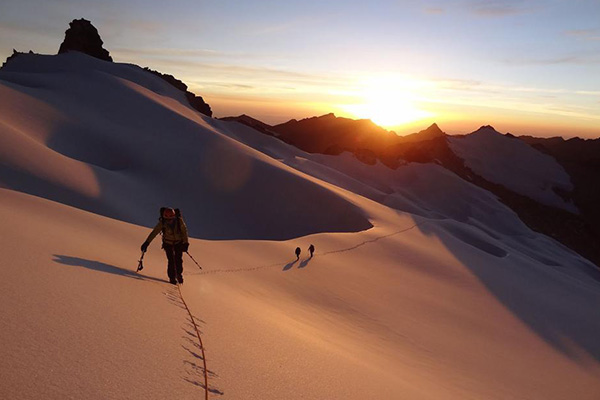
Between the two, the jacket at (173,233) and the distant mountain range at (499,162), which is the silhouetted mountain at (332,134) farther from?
the jacket at (173,233)

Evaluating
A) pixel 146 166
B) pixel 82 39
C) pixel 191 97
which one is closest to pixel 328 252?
pixel 146 166

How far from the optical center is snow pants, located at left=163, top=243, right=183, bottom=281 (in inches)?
318

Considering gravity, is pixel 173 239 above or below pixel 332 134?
below

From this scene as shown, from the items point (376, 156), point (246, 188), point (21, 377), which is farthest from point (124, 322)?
point (376, 156)

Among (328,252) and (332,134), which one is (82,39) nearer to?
(332,134)

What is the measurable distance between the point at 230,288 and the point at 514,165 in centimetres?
11582

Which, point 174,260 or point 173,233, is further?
point 173,233

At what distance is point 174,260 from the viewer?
322 inches

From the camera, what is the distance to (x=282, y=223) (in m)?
28.2

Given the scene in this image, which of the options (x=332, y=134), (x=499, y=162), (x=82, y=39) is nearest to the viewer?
(x=82, y=39)

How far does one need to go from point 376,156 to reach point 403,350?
67777 mm

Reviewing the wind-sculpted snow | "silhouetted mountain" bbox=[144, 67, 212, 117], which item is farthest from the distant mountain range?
the wind-sculpted snow

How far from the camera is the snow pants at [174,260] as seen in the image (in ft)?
26.5

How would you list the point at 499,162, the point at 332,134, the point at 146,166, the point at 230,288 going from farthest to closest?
the point at 499,162, the point at 332,134, the point at 146,166, the point at 230,288
